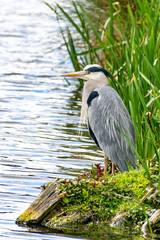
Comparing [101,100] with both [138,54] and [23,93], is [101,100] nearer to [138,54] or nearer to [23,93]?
[138,54]

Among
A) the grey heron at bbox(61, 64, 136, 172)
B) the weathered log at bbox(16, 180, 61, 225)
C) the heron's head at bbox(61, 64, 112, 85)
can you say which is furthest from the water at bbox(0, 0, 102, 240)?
the heron's head at bbox(61, 64, 112, 85)

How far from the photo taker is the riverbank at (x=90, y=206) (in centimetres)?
505

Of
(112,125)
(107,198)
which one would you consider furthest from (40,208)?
(112,125)

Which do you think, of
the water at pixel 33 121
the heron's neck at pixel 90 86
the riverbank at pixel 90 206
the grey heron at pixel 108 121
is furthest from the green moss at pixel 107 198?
the heron's neck at pixel 90 86

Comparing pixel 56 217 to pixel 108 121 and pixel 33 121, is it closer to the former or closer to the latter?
pixel 108 121

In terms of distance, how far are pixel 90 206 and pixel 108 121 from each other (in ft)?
3.93

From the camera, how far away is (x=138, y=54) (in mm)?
6527

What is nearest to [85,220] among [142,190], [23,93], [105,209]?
[105,209]

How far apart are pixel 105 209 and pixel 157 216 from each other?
21.3 inches

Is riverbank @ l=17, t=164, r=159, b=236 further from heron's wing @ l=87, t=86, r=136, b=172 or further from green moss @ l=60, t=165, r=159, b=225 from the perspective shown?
heron's wing @ l=87, t=86, r=136, b=172

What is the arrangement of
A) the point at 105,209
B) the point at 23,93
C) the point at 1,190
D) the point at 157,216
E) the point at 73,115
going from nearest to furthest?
the point at 157,216 < the point at 105,209 < the point at 1,190 < the point at 73,115 < the point at 23,93

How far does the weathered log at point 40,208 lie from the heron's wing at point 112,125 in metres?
0.99

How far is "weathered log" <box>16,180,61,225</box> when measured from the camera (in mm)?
5070

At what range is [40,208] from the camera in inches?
201
